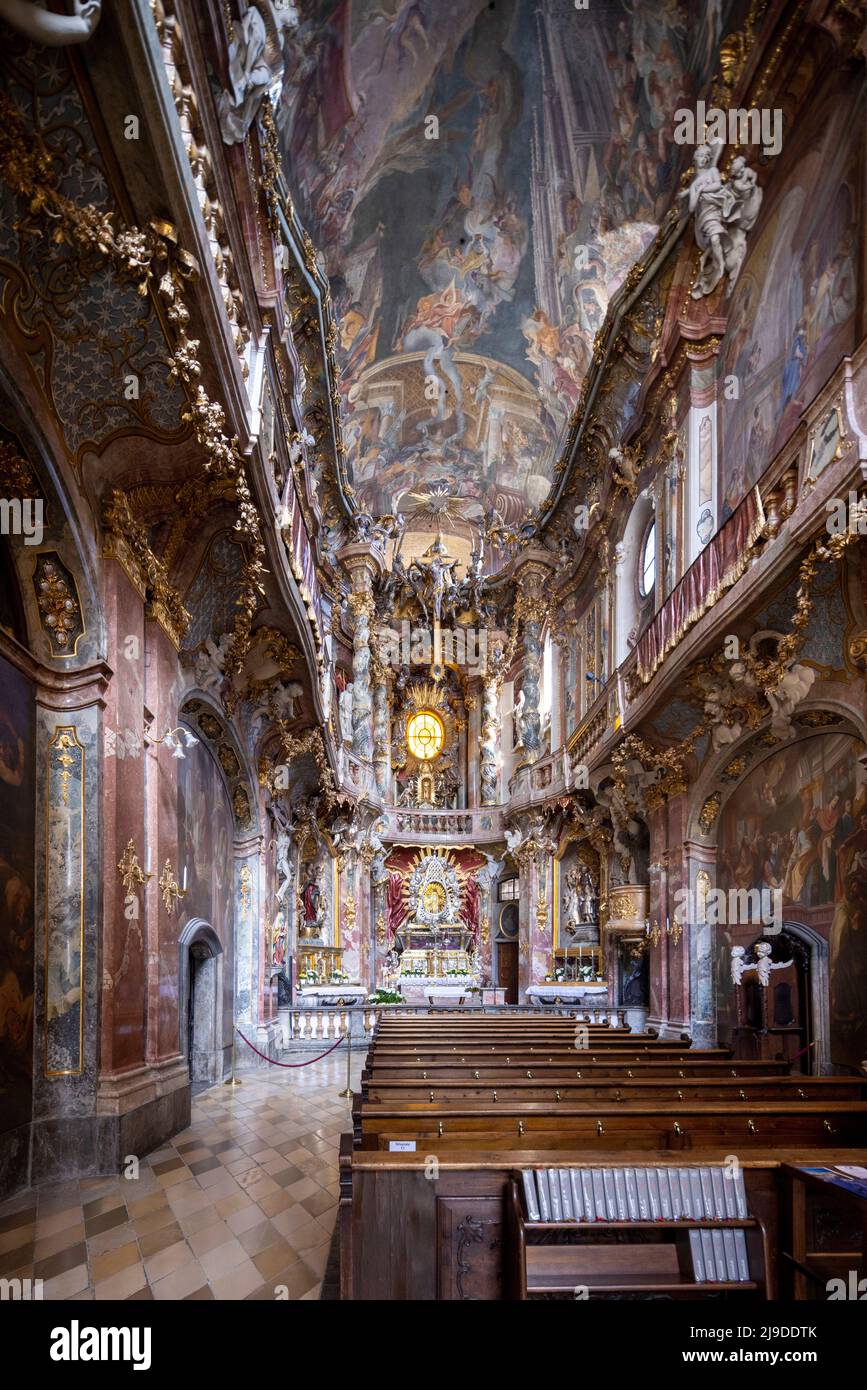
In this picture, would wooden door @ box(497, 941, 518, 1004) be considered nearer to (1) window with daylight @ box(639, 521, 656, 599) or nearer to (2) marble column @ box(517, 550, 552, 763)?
(2) marble column @ box(517, 550, 552, 763)

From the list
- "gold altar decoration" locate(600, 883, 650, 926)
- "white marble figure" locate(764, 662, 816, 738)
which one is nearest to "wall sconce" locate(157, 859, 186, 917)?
"white marble figure" locate(764, 662, 816, 738)

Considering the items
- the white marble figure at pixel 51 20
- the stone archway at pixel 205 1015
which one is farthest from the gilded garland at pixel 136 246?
the stone archway at pixel 205 1015

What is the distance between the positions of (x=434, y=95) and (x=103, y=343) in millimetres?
13506

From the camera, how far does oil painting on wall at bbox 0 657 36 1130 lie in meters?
6.98

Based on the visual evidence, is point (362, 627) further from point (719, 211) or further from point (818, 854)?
point (818, 854)

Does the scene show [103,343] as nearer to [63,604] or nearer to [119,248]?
[119,248]

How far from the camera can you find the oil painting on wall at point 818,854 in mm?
9570

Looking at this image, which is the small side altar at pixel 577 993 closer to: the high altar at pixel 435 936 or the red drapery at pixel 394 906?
the high altar at pixel 435 936

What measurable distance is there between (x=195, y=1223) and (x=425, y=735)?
78.8ft

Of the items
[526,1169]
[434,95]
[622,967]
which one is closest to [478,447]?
[434,95]

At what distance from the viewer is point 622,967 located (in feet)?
61.0

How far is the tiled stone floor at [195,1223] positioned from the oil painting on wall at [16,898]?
0.91 metres

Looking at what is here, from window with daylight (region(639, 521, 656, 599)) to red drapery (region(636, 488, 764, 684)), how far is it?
293cm
